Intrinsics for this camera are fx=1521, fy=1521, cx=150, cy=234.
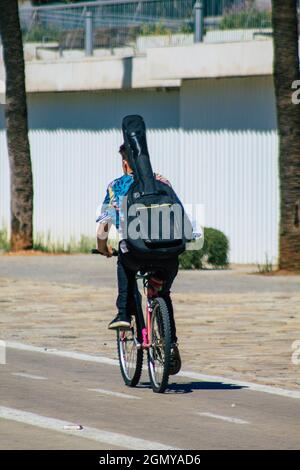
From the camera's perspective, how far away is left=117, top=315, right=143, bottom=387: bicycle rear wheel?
12461 mm

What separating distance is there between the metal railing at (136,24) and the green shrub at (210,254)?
4.00 meters

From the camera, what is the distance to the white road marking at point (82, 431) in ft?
31.2

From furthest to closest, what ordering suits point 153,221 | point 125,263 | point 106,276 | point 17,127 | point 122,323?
point 17,127 < point 106,276 < point 122,323 < point 125,263 < point 153,221

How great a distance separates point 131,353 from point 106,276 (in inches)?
439

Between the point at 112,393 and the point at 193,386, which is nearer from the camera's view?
the point at 112,393

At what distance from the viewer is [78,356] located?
48.5 ft

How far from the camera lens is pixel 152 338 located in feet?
40.3

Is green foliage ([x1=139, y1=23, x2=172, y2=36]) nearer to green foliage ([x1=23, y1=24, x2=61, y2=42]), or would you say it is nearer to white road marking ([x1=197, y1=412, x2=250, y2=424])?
green foliage ([x1=23, y1=24, x2=61, y2=42])

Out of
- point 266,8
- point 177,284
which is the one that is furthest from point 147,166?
point 266,8

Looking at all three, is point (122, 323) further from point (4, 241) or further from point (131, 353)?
point (4, 241)

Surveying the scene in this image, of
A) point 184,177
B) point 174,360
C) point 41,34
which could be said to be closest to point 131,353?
point 174,360

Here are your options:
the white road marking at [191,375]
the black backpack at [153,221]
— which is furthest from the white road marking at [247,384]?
the black backpack at [153,221]

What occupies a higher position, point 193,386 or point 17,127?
point 193,386
